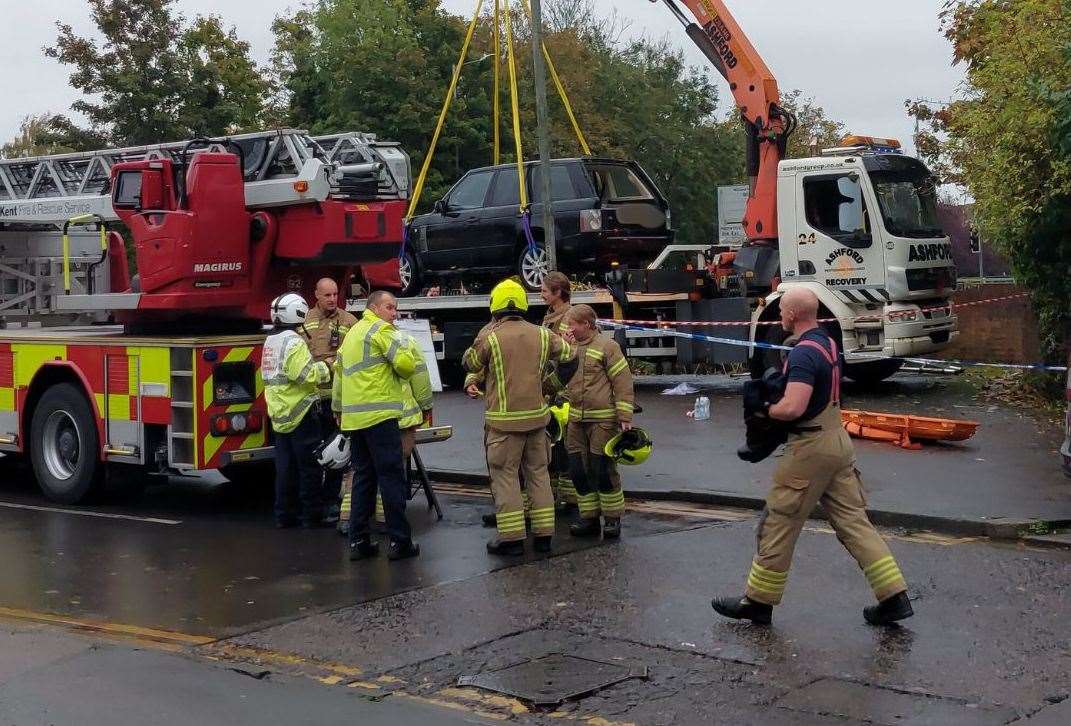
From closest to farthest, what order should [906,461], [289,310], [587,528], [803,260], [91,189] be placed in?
[587,528] → [289,310] → [906,461] → [91,189] → [803,260]

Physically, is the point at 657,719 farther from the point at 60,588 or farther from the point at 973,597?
the point at 60,588

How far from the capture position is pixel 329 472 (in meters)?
11.2

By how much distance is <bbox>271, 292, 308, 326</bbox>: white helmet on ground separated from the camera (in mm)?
10633

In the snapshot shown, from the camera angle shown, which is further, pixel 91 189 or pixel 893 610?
pixel 91 189

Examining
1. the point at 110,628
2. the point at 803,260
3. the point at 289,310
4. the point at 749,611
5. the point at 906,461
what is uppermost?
the point at 803,260

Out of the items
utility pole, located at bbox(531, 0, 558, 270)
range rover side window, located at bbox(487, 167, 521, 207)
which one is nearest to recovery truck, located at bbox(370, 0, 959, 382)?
range rover side window, located at bbox(487, 167, 521, 207)

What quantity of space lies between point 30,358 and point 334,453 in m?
3.65

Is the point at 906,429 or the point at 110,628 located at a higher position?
the point at 906,429

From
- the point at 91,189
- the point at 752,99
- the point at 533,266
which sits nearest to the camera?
the point at 91,189

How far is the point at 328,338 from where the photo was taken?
1117cm

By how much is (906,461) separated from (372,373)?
5.40 metres

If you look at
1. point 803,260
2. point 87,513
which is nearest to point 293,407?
point 87,513

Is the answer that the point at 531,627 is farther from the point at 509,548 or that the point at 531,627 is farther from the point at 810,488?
the point at 509,548

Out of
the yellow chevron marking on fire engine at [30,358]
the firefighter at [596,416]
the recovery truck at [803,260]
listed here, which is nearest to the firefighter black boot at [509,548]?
the firefighter at [596,416]
